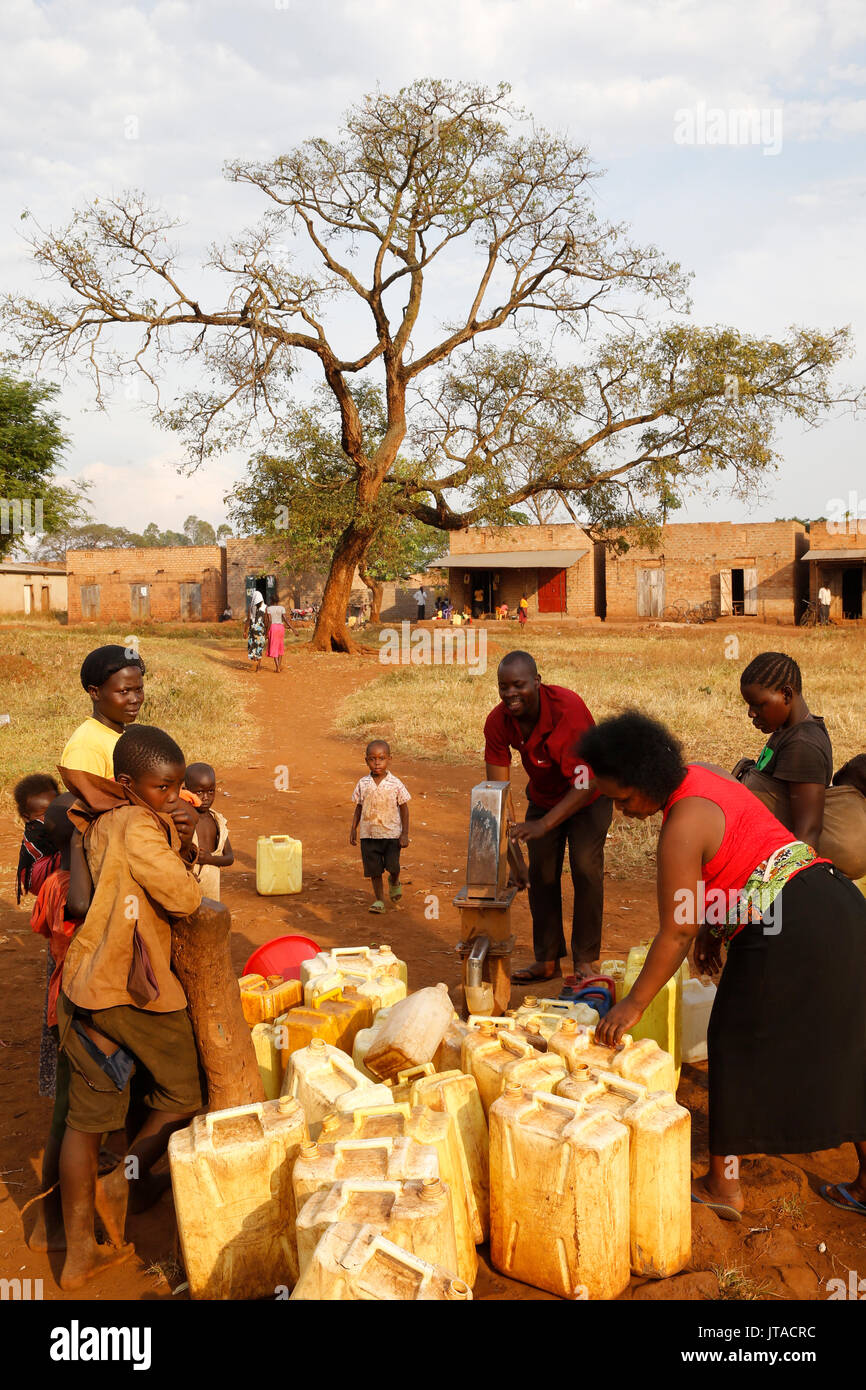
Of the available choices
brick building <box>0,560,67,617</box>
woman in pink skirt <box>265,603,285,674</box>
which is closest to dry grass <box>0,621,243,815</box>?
woman in pink skirt <box>265,603,285,674</box>

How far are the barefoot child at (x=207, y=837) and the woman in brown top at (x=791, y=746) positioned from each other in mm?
2480

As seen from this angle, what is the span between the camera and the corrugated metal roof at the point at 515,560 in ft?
104

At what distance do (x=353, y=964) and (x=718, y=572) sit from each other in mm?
→ 29197

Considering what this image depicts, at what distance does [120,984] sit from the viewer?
8.57 ft

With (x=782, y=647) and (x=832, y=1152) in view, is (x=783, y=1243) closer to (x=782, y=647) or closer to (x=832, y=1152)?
(x=832, y=1152)

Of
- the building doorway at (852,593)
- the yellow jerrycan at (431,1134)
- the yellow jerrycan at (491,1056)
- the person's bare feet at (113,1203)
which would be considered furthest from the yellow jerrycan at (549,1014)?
the building doorway at (852,593)

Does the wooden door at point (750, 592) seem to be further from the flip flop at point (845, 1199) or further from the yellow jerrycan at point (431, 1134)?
the yellow jerrycan at point (431, 1134)

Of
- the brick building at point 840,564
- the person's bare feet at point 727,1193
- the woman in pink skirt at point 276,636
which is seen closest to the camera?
the person's bare feet at point 727,1193

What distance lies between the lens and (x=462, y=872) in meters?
6.84

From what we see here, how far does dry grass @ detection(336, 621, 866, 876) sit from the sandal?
2.29 m

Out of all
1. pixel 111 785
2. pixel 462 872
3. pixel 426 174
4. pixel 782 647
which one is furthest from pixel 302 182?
pixel 111 785

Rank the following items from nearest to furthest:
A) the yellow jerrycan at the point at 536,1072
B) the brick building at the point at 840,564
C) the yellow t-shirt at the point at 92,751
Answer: the yellow jerrycan at the point at 536,1072
the yellow t-shirt at the point at 92,751
the brick building at the point at 840,564

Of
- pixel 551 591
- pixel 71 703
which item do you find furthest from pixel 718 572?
pixel 71 703

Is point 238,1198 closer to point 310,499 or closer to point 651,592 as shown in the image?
point 310,499
